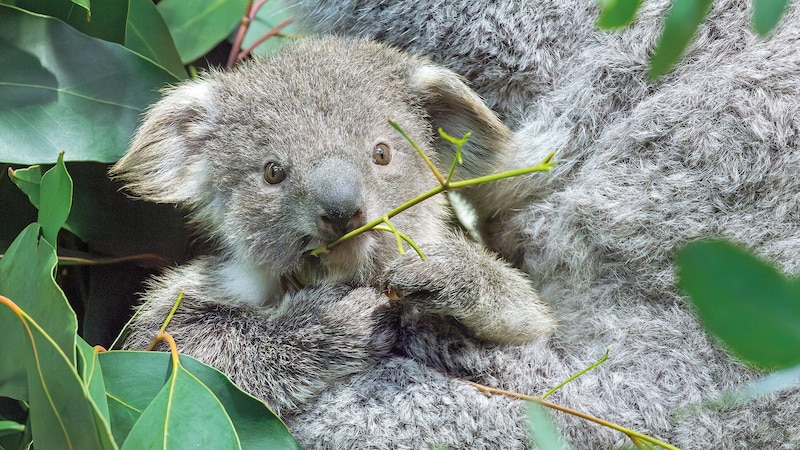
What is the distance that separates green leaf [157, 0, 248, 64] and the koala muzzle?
116cm

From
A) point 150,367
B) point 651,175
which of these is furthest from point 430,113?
point 150,367

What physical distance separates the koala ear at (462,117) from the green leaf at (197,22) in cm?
88

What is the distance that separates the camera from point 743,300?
0.87 metres

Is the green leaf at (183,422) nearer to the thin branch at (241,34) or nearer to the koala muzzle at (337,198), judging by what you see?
the koala muzzle at (337,198)

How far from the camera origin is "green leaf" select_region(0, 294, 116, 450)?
63.3 inches

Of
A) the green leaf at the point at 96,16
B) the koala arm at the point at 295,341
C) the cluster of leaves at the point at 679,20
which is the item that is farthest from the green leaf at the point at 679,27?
the green leaf at the point at 96,16

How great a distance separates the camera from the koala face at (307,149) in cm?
204

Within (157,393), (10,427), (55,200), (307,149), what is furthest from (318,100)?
(10,427)

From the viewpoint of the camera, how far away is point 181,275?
2449 mm

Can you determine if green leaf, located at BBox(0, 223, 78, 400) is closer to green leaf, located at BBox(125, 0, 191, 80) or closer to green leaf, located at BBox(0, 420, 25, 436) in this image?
green leaf, located at BBox(0, 420, 25, 436)

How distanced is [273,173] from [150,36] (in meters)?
0.85

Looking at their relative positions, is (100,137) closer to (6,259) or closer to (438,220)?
(6,259)

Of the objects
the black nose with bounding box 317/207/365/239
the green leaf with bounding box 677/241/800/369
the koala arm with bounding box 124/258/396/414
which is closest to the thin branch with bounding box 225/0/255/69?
the koala arm with bounding box 124/258/396/414

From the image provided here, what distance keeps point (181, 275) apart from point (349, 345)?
655 mm
